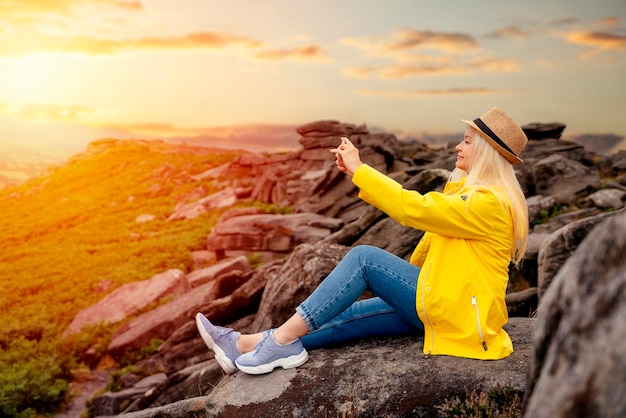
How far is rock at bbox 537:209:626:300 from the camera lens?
10.7 metres

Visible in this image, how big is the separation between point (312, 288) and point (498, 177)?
439 cm

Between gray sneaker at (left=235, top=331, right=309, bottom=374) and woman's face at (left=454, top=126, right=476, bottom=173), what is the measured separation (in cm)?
276

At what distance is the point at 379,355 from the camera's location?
6.46m

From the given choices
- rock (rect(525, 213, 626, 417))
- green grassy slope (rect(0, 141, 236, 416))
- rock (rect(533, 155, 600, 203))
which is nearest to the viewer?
rock (rect(525, 213, 626, 417))

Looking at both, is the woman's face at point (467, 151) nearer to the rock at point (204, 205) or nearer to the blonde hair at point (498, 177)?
the blonde hair at point (498, 177)

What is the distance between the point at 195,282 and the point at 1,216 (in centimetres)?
2855

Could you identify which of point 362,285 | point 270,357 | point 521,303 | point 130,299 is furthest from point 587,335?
point 130,299

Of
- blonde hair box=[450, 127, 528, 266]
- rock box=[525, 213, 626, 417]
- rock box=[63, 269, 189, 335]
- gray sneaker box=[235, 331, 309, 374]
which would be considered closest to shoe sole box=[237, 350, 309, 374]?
gray sneaker box=[235, 331, 309, 374]

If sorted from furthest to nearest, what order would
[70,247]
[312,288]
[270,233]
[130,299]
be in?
1. [70,247]
2. [270,233]
3. [130,299]
4. [312,288]

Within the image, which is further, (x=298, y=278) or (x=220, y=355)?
(x=298, y=278)

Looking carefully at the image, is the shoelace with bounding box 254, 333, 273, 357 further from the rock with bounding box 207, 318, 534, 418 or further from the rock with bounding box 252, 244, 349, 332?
the rock with bounding box 252, 244, 349, 332

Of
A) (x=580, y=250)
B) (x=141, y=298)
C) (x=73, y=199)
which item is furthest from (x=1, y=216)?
(x=580, y=250)

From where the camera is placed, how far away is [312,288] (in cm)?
953

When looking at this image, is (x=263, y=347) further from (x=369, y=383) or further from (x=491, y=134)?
(x=491, y=134)
